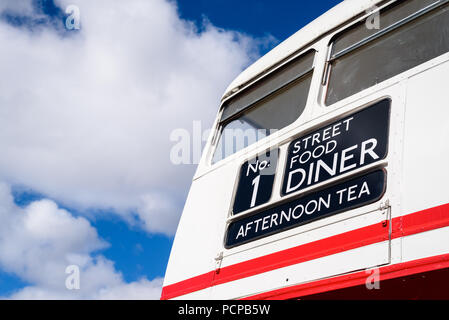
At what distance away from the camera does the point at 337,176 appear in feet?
10.5

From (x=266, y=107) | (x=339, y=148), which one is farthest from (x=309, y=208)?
(x=266, y=107)

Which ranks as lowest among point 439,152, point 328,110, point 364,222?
point 364,222

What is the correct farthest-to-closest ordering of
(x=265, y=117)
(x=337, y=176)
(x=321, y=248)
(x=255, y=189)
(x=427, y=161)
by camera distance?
(x=265, y=117)
(x=255, y=189)
(x=337, y=176)
(x=321, y=248)
(x=427, y=161)

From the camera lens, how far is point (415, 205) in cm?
265

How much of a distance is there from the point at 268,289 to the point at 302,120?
119cm

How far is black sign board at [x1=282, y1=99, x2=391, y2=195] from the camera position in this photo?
3.06m

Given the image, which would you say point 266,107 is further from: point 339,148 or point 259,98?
point 339,148

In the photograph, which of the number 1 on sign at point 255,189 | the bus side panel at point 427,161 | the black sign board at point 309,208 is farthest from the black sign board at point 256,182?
the bus side panel at point 427,161

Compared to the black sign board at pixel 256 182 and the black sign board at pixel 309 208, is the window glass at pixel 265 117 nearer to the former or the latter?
the black sign board at pixel 256 182

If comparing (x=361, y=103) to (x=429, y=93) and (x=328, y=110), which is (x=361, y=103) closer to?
(x=328, y=110)

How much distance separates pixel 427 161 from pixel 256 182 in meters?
1.37

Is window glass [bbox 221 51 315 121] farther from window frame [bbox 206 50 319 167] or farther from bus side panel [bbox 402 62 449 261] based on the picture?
bus side panel [bbox 402 62 449 261]

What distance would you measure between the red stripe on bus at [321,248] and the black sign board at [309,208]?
0.56 feet
